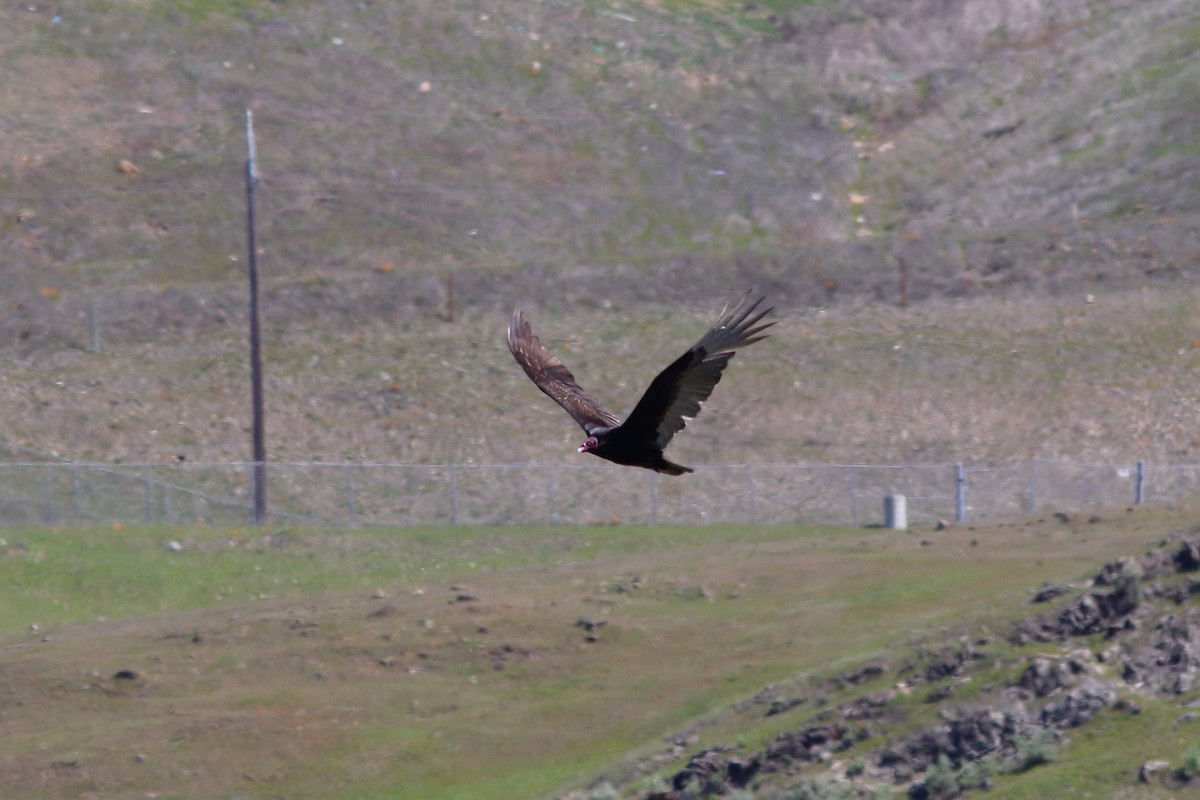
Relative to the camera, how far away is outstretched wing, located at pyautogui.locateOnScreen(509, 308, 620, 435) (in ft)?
49.4

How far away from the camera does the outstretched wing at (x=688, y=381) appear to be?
11.6 metres

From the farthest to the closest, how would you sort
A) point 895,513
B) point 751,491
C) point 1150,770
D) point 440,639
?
point 751,491 → point 895,513 → point 440,639 → point 1150,770

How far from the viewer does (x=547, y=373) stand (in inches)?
615

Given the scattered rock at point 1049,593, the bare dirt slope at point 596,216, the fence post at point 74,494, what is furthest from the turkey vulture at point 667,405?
the bare dirt slope at point 596,216

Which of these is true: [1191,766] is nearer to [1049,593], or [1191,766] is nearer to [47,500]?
[1049,593]

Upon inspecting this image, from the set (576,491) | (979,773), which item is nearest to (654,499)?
(576,491)

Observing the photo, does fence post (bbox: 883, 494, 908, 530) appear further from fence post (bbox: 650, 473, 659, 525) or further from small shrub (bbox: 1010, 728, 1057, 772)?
small shrub (bbox: 1010, 728, 1057, 772)

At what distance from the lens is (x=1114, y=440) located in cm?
4228

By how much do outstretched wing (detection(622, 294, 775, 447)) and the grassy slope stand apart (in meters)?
8.02

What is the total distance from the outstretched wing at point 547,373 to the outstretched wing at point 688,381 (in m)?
1.97

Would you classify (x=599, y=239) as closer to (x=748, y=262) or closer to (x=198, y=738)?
(x=748, y=262)

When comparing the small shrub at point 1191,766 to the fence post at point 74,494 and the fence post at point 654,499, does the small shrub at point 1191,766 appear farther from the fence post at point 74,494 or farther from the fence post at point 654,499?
the fence post at point 74,494

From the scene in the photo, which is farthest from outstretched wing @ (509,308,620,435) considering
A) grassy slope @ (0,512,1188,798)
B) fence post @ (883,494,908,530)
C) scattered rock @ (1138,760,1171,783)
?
fence post @ (883,494,908,530)

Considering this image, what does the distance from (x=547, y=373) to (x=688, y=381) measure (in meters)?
3.50
